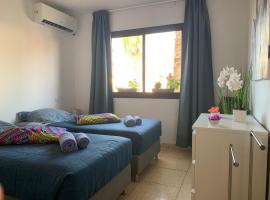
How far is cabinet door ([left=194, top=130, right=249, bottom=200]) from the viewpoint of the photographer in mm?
1585

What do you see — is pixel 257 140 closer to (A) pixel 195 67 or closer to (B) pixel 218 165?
(B) pixel 218 165

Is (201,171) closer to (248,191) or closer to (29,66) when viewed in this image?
(248,191)

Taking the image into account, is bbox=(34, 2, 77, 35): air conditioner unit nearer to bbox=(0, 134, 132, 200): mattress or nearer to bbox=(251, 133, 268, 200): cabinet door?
bbox=(0, 134, 132, 200): mattress

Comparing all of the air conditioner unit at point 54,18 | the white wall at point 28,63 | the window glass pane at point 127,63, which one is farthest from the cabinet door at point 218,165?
the air conditioner unit at point 54,18

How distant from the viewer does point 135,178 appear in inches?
93.7

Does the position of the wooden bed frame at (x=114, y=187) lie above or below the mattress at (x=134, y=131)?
below

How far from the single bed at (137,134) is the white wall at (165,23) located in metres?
0.80

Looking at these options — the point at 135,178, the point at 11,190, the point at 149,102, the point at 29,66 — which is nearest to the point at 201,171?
the point at 135,178

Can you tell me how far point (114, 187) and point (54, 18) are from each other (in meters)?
3.11

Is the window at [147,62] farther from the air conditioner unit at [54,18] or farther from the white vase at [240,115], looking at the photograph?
the white vase at [240,115]

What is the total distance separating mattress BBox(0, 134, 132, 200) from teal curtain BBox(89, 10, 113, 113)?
2243 millimetres

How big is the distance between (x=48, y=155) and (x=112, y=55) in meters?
2.83

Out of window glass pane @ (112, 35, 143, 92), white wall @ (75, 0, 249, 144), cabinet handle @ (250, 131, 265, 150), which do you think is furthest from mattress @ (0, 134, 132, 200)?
window glass pane @ (112, 35, 143, 92)

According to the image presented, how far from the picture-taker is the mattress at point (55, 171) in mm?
1312
